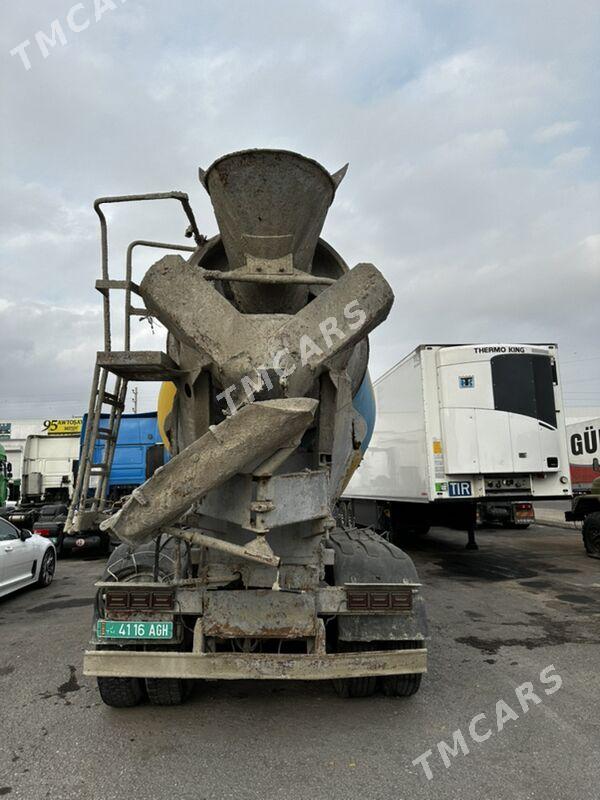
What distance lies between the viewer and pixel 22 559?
797cm

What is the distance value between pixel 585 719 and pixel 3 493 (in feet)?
60.8

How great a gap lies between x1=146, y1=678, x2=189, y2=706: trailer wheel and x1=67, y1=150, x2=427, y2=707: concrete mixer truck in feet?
0.04

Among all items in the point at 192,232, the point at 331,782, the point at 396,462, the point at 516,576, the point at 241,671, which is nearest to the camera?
the point at 331,782

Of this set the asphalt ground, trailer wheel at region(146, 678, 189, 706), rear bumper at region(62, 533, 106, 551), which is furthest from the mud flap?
rear bumper at region(62, 533, 106, 551)

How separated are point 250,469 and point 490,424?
22.3ft

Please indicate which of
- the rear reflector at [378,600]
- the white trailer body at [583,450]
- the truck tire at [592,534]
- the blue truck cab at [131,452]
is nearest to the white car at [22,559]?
the blue truck cab at [131,452]

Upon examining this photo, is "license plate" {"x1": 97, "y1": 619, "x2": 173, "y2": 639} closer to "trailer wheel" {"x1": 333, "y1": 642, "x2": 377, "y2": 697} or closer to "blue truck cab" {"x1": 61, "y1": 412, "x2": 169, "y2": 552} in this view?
"trailer wheel" {"x1": 333, "y1": 642, "x2": 377, "y2": 697}

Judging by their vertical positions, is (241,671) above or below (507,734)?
above

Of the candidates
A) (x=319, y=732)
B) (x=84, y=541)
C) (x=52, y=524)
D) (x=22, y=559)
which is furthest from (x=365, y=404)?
(x=52, y=524)

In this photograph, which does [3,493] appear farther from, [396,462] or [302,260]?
[302,260]

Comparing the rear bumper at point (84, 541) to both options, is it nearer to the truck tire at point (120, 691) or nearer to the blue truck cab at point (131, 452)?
the blue truck cab at point (131, 452)

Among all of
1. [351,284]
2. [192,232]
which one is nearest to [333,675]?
[351,284]

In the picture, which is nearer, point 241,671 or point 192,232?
point 241,671

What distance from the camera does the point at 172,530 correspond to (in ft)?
9.79
